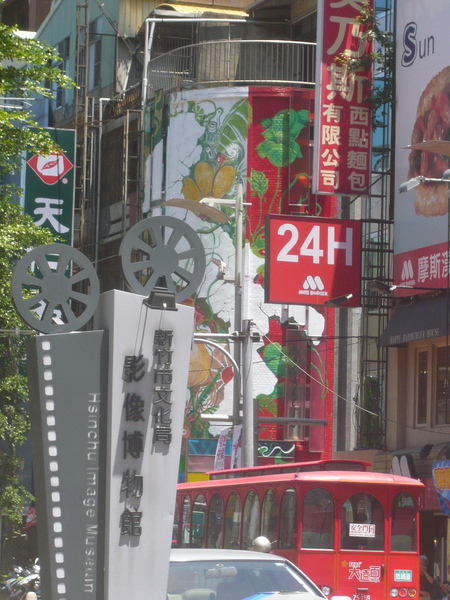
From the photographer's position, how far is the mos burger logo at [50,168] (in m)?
40.8

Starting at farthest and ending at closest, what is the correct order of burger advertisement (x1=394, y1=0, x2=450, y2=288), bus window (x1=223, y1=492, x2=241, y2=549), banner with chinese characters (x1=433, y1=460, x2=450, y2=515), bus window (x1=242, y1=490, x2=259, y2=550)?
burger advertisement (x1=394, y1=0, x2=450, y2=288), banner with chinese characters (x1=433, y1=460, x2=450, y2=515), bus window (x1=223, y1=492, x2=241, y2=549), bus window (x1=242, y1=490, x2=259, y2=550)

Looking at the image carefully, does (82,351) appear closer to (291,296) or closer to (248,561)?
(248,561)

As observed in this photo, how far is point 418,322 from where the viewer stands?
84.6 feet

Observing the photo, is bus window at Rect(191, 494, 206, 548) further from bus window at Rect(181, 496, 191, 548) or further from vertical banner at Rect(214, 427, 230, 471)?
vertical banner at Rect(214, 427, 230, 471)

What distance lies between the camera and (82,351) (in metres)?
9.42

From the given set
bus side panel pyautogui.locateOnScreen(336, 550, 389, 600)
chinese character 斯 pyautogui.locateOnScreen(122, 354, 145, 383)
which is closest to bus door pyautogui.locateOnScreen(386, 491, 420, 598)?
bus side panel pyautogui.locateOnScreen(336, 550, 389, 600)

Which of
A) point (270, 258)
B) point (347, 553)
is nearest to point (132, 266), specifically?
point (347, 553)

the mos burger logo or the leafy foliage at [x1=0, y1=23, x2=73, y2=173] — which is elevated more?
the mos burger logo

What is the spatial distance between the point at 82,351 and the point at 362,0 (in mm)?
20248

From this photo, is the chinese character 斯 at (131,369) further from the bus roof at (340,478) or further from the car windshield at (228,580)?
the bus roof at (340,478)

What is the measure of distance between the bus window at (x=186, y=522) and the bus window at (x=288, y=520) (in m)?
4.45

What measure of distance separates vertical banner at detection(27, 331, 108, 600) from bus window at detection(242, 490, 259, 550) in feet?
36.8

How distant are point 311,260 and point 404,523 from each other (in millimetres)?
8615

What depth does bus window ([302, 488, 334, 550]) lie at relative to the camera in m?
19.0
